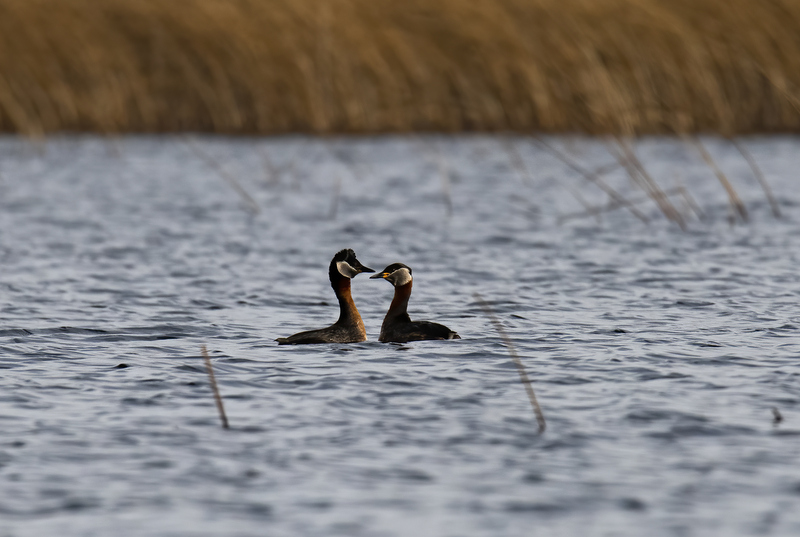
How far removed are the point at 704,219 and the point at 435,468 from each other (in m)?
8.23

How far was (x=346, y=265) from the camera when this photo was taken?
704 cm

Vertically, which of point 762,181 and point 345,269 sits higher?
point 762,181

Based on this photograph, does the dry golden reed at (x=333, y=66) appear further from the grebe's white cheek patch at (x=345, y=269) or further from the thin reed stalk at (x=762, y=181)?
the grebe's white cheek patch at (x=345, y=269)

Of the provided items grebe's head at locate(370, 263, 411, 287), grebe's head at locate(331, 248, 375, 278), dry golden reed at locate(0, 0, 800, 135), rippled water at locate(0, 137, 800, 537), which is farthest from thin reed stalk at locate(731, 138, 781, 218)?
dry golden reed at locate(0, 0, 800, 135)

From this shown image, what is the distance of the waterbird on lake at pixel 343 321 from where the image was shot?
258 inches

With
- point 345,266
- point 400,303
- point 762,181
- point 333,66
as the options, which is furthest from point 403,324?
point 333,66

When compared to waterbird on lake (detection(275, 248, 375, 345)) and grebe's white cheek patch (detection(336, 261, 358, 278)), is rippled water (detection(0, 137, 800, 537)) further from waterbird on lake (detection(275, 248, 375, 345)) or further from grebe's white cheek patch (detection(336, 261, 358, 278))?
grebe's white cheek patch (detection(336, 261, 358, 278))

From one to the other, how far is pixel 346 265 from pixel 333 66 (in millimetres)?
10641

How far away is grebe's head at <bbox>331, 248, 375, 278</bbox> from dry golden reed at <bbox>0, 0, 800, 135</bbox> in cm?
939

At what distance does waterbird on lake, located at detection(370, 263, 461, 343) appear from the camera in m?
6.59

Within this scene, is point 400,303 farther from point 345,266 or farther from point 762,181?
point 762,181

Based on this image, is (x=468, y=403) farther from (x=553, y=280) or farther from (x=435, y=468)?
(x=553, y=280)

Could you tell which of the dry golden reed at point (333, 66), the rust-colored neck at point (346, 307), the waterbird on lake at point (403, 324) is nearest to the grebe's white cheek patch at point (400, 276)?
the waterbird on lake at point (403, 324)

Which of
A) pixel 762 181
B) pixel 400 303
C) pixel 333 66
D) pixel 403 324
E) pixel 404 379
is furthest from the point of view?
pixel 333 66
